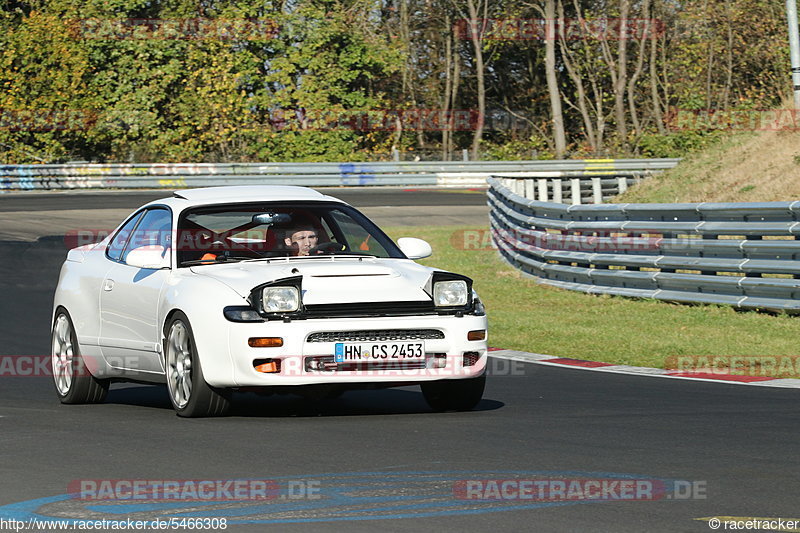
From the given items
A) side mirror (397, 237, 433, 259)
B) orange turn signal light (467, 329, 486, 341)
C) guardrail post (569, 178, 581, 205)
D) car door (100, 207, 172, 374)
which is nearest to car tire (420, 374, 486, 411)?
orange turn signal light (467, 329, 486, 341)

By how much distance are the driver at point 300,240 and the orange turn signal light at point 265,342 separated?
1319 mm

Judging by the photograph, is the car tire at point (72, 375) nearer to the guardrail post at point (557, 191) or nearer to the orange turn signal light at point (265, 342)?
the orange turn signal light at point (265, 342)

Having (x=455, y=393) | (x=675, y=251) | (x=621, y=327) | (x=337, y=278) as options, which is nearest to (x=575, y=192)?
(x=675, y=251)

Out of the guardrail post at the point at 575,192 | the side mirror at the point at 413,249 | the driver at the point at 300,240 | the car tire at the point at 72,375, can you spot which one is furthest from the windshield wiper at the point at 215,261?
the guardrail post at the point at 575,192

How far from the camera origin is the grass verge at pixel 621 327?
13203mm

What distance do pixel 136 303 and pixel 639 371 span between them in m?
4.57

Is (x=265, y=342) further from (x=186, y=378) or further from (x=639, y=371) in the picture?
(x=639, y=371)

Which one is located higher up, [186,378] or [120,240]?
[120,240]

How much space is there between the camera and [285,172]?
43.2m

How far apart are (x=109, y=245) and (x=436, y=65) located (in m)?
47.9

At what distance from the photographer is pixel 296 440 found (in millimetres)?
7867

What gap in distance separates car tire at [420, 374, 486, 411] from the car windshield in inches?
41.0

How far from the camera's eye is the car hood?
859cm

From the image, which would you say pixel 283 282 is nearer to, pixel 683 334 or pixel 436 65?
pixel 683 334
